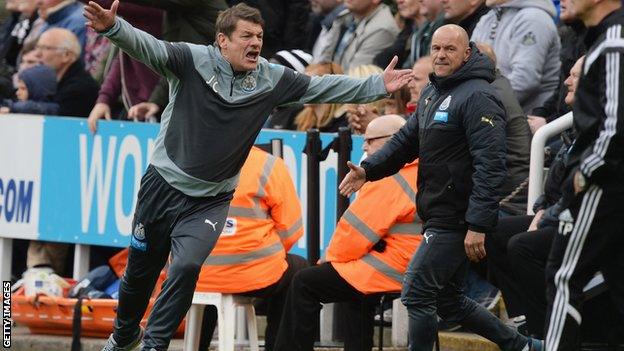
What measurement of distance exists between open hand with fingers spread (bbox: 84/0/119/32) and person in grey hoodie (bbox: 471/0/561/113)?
364 cm

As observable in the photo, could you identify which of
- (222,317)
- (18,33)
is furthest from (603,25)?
(18,33)

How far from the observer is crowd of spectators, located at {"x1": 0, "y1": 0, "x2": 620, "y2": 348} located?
1038 centimetres

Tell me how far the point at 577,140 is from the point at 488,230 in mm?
1354

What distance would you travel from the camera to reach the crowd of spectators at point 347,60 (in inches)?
409

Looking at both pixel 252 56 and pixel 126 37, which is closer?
pixel 126 37

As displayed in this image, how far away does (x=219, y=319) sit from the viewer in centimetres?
1034

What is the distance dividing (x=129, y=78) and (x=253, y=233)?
3.81m

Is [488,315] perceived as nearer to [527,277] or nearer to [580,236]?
[527,277]

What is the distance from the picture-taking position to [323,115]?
40.6 ft

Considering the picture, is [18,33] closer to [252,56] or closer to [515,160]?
[252,56]

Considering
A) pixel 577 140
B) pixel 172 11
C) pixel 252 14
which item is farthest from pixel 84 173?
pixel 577 140

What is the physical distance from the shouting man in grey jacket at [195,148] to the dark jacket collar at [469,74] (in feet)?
1.06

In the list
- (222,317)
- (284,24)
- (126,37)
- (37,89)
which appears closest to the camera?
(126,37)

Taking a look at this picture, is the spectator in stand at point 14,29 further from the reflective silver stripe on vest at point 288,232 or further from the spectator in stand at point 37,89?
the reflective silver stripe on vest at point 288,232
